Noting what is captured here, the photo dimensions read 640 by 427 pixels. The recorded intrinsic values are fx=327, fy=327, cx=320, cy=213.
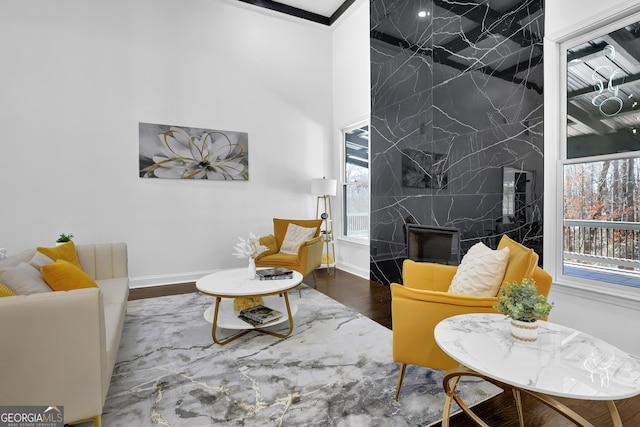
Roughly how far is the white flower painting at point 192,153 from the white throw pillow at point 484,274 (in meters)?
3.77

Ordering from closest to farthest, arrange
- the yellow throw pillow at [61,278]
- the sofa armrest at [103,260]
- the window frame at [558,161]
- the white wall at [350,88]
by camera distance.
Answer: the yellow throw pillow at [61,278] < the window frame at [558,161] < the sofa armrest at [103,260] < the white wall at [350,88]

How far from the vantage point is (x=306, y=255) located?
395cm

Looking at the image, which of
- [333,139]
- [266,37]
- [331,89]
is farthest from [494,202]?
[266,37]

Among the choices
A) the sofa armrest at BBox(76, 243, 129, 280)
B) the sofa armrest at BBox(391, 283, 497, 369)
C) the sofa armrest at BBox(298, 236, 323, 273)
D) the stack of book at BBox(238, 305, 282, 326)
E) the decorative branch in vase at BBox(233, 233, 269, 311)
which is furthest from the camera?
the sofa armrest at BBox(298, 236, 323, 273)

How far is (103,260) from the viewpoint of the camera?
10.8 feet

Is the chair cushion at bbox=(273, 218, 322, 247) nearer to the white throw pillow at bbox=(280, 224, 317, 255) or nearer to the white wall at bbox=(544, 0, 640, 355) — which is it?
the white throw pillow at bbox=(280, 224, 317, 255)

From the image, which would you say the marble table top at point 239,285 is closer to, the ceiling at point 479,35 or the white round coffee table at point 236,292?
Result: the white round coffee table at point 236,292

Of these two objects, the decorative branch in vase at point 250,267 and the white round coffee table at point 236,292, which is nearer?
the white round coffee table at point 236,292

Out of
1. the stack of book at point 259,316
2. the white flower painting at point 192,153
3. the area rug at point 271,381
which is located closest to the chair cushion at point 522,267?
the area rug at point 271,381

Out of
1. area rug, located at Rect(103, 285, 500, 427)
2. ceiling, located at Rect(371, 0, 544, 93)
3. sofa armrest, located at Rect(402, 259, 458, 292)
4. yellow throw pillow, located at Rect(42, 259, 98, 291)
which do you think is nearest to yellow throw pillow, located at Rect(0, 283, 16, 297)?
yellow throw pillow, located at Rect(42, 259, 98, 291)

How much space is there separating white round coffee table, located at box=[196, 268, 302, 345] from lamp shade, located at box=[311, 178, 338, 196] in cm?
227

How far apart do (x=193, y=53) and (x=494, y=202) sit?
14.6ft

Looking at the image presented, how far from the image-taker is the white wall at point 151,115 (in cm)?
395

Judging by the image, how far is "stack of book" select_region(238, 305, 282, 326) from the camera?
272 centimetres
